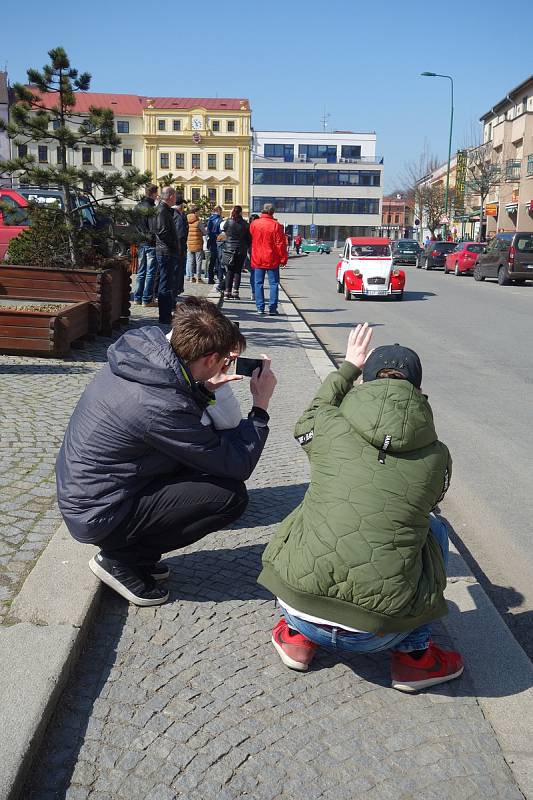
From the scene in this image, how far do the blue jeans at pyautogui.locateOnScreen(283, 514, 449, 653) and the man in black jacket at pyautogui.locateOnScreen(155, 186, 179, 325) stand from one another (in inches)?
346

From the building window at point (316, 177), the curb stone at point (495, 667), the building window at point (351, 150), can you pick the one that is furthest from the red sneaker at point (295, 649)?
the building window at point (351, 150)

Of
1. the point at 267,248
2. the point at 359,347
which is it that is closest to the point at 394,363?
the point at 359,347

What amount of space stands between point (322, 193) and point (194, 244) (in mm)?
97649

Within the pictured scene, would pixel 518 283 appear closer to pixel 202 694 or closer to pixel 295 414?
pixel 295 414

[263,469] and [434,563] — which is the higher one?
[434,563]

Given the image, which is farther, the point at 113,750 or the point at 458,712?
the point at 458,712

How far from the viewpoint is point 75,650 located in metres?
3.00

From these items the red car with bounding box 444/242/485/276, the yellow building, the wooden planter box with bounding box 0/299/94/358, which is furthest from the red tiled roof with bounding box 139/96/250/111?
the wooden planter box with bounding box 0/299/94/358

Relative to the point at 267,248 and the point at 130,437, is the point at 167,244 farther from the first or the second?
the point at 130,437

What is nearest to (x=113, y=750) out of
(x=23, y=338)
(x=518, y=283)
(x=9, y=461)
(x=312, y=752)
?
(x=312, y=752)

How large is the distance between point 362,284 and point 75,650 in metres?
19.3

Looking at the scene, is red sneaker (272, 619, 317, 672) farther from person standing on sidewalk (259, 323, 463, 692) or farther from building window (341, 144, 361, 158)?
building window (341, 144, 361, 158)

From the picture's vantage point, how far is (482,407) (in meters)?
8.17

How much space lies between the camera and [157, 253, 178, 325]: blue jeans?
11.2m
